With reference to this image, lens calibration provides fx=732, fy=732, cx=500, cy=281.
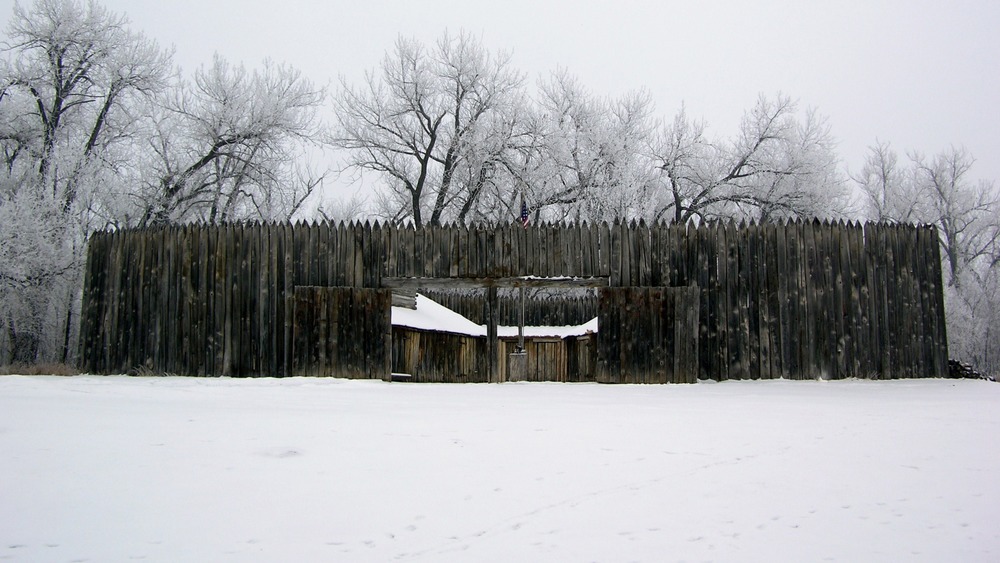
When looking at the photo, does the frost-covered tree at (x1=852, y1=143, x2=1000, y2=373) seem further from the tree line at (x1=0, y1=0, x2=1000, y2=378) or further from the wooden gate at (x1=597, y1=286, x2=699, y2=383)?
the wooden gate at (x1=597, y1=286, x2=699, y2=383)

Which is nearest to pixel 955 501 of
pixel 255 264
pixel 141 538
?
pixel 141 538

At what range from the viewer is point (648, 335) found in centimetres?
1238

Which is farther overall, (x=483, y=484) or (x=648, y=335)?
(x=648, y=335)

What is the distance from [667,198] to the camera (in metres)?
30.2

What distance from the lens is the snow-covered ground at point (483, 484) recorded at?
3707mm

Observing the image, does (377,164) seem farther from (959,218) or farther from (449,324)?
(959,218)

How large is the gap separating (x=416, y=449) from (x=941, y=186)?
34719 mm

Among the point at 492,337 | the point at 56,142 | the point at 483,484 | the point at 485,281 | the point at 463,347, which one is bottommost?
the point at 483,484

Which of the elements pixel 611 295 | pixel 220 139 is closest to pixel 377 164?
pixel 220 139

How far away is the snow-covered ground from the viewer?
12.2ft

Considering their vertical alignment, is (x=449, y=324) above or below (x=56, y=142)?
below

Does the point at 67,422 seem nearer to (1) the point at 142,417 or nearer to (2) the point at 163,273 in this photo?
(1) the point at 142,417

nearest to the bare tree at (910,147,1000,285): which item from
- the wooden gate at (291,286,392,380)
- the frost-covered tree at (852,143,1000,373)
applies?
the frost-covered tree at (852,143,1000,373)

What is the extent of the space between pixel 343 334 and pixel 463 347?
6.37m
